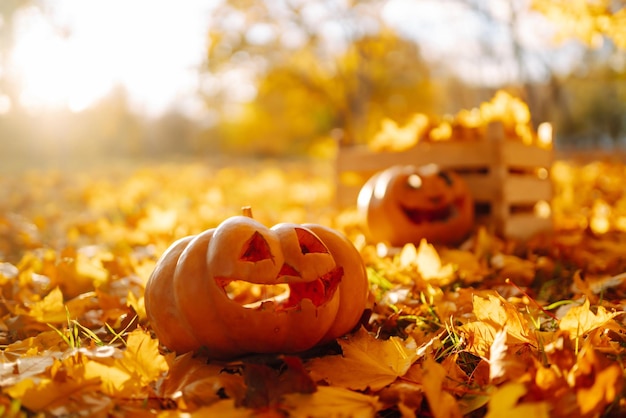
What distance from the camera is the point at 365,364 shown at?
1.42m

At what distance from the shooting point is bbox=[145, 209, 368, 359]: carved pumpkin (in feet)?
4.88

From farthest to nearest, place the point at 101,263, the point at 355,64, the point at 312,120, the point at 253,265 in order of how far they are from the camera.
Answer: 1. the point at 312,120
2. the point at 355,64
3. the point at 101,263
4. the point at 253,265

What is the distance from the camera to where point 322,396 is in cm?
121

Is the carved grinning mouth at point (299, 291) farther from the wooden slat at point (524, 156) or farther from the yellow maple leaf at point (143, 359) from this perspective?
the wooden slat at point (524, 156)

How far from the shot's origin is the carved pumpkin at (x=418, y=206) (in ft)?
10.8

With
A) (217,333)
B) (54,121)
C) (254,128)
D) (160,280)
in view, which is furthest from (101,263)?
(254,128)

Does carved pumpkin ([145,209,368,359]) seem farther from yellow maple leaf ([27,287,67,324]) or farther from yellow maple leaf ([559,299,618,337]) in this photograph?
yellow maple leaf ([559,299,618,337])

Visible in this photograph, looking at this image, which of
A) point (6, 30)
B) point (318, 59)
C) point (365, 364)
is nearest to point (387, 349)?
point (365, 364)

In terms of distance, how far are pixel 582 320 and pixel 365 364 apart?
0.54m

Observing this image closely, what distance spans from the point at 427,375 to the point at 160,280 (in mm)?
826

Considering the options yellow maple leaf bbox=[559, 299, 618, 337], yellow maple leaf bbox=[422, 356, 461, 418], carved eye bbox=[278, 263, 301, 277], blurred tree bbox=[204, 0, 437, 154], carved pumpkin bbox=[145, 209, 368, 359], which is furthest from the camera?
blurred tree bbox=[204, 0, 437, 154]

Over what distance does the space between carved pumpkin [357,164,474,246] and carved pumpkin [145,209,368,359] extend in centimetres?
165

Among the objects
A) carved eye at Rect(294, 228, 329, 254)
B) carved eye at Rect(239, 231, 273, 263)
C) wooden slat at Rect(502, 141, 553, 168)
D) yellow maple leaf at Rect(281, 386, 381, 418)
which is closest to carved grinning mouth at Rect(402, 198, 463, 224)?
wooden slat at Rect(502, 141, 553, 168)

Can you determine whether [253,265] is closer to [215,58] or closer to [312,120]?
[215,58]
